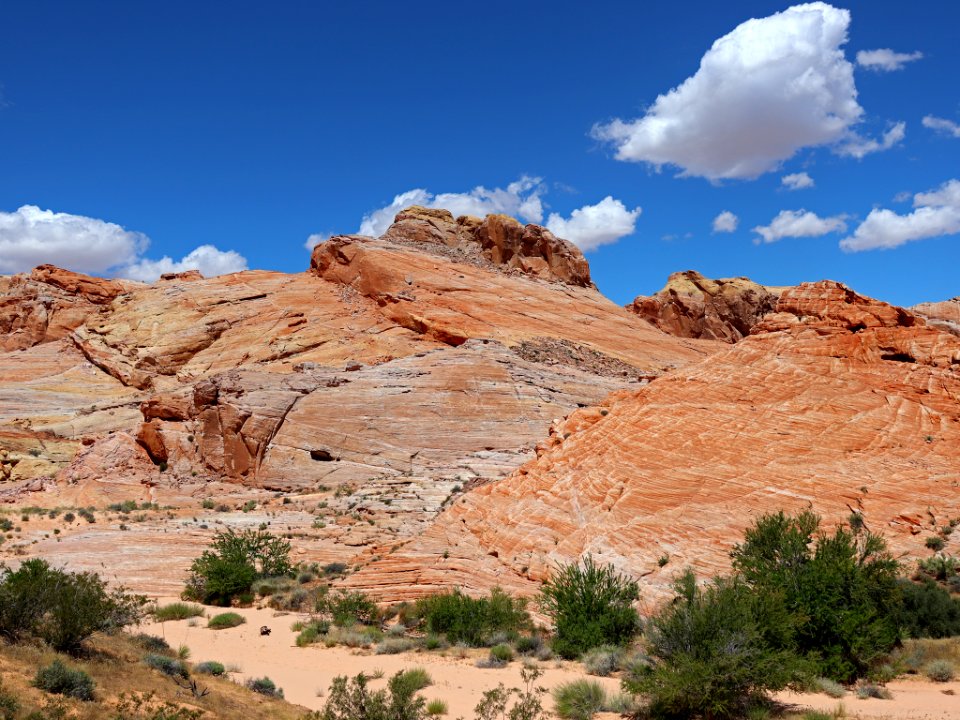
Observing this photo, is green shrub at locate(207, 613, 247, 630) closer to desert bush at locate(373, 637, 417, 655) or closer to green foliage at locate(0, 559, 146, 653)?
desert bush at locate(373, 637, 417, 655)

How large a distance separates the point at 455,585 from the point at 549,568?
252 cm

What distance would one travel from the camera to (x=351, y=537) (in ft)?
83.2

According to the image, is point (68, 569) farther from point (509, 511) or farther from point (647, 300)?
point (647, 300)

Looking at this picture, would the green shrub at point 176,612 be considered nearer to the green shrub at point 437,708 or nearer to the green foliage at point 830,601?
the green shrub at point 437,708

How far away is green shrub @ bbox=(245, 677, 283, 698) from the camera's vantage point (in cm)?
1248

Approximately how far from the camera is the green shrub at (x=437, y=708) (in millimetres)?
11859

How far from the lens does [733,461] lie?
72.1 feet

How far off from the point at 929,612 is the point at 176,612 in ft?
57.4

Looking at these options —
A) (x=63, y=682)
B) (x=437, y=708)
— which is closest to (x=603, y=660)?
(x=437, y=708)

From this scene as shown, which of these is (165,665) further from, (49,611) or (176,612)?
(176,612)

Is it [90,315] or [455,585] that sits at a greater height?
[90,315]

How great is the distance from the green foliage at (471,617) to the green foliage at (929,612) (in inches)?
326

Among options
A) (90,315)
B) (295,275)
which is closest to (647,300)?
(295,275)

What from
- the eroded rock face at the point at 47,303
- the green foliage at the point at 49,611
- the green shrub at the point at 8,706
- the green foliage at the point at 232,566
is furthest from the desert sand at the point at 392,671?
the eroded rock face at the point at 47,303
